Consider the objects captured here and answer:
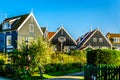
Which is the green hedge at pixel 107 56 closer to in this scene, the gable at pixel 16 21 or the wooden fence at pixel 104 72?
the wooden fence at pixel 104 72

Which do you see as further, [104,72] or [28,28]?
[28,28]

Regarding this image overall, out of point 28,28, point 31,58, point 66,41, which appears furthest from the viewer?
point 66,41

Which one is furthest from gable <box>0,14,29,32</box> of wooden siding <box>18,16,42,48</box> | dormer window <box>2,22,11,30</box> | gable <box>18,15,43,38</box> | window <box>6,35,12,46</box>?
window <box>6,35,12,46</box>

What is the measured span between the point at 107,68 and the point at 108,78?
2.70ft

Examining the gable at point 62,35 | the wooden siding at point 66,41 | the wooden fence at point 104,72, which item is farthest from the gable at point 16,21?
the wooden fence at point 104,72

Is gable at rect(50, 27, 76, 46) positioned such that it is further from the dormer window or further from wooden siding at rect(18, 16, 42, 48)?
the dormer window

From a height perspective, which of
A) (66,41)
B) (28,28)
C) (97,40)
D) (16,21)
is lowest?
(66,41)

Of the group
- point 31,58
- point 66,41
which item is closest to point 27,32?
point 66,41

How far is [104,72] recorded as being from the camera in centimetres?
2258

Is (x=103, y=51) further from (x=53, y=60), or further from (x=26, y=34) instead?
(x=26, y=34)

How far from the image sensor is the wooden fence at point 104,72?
2155 cm

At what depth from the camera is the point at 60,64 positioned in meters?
41.4

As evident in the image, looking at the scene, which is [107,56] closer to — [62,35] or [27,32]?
[27,32]

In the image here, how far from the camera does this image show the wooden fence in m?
21.5
